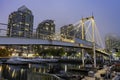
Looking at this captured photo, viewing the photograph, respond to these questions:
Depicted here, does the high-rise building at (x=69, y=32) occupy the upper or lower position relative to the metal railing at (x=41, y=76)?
upper

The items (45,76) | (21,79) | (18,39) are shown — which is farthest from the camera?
(21,79)

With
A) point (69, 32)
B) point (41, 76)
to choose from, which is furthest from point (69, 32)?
point (41, 76)

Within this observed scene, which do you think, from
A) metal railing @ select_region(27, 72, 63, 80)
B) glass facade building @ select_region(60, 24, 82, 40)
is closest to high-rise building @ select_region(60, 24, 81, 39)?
glass facade building @ select_region(60, 24, 82, 40)

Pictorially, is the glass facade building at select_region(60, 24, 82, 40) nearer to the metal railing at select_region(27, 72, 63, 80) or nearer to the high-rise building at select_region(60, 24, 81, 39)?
the high-rise building at select_region(60, 24, 81, 39)

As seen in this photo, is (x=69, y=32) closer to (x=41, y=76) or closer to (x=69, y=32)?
(x=69, y=32)

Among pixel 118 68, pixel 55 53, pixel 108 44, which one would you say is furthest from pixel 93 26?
pixel 108 44

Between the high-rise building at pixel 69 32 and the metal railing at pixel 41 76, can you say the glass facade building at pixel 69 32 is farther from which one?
the metal railing at pixel 41 76

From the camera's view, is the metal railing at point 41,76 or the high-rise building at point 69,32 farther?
the high-rise building at point 69,32

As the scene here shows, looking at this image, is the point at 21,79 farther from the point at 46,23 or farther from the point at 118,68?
the point at 46,23

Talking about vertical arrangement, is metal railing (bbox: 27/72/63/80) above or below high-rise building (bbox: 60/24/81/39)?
below

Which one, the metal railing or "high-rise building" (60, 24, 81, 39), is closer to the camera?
the metal railing

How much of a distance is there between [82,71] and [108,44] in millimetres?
105907

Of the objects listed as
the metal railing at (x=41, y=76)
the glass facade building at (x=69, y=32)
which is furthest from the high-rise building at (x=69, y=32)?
the metal railing at (x=41, y=76)

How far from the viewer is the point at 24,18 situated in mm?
151250
